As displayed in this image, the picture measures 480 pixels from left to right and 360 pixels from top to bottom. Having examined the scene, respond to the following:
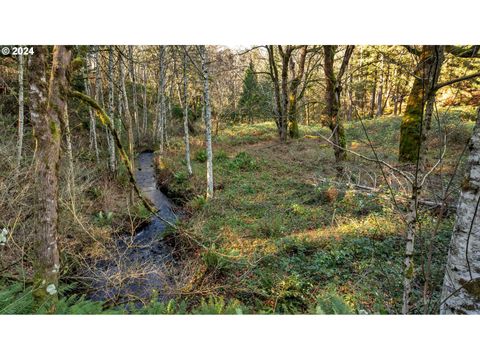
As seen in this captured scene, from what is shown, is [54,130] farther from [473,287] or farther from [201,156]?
[201,156]

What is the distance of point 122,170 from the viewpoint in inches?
334

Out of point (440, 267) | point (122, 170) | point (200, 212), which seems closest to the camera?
point (440, 267)

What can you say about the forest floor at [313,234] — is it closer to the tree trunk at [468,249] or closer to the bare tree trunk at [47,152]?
the tree trunk at [468,249]

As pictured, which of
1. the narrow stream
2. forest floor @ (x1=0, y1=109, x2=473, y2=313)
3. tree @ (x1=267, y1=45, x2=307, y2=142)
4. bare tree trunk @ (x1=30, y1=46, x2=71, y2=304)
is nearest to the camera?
bare tree trunk @ (x1=30, y1=46, x2=71, y2=304)

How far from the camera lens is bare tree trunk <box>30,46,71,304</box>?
2137mm

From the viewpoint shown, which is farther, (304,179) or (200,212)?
(304,179)

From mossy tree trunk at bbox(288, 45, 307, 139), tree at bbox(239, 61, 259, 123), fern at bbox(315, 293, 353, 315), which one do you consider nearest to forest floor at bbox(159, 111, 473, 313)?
fern at bbox(315, 293, 353, 315)

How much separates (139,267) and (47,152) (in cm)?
231

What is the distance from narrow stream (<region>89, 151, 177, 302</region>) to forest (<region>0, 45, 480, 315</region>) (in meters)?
0.04

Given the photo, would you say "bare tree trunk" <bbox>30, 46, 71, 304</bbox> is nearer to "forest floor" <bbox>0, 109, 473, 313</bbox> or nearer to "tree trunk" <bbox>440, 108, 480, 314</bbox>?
"forest floor" <bbox>0, 109, 473, 313</bbox>

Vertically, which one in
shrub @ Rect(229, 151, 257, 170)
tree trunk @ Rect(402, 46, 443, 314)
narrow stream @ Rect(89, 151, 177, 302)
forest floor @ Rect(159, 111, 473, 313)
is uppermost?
tree trunk @ Rect(402, 46, 443, 314)
